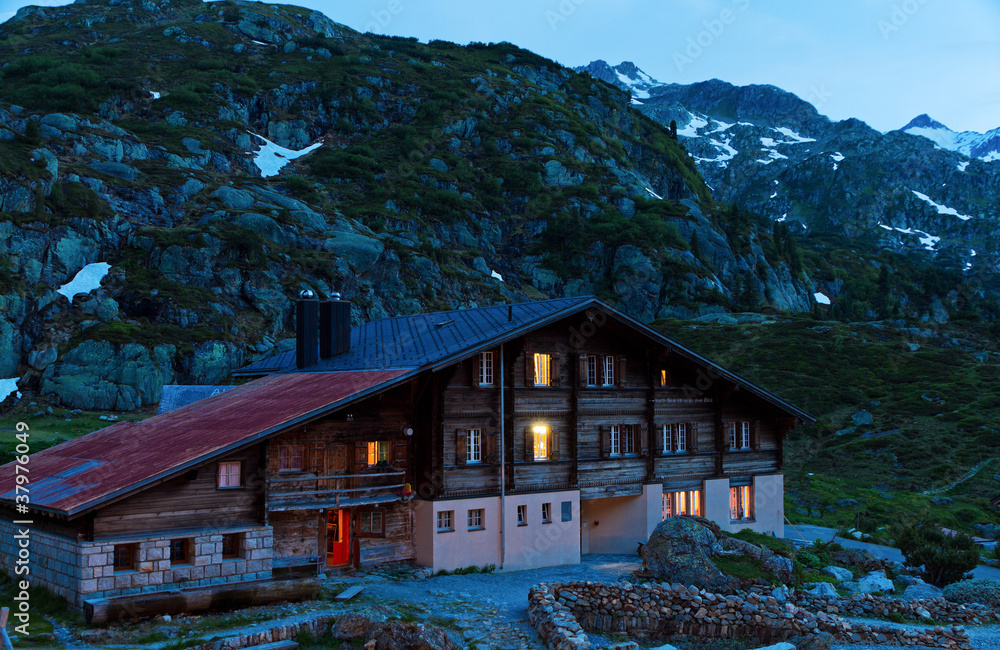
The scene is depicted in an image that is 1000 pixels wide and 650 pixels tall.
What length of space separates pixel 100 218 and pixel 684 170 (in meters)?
146

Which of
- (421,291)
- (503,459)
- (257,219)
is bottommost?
(503,459)

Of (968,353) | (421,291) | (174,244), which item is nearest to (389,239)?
(421,291)

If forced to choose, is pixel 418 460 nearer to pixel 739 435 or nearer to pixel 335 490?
pixel 335 490

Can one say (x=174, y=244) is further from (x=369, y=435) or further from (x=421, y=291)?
(x=369, y=435)

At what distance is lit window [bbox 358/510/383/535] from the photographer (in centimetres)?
2750

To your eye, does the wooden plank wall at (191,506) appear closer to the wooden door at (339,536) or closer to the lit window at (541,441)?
the wooden door at (339,536)

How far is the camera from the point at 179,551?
2203 cm

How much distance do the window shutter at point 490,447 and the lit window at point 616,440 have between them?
6114 mm

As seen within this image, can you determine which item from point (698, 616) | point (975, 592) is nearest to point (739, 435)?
point (975, 592)

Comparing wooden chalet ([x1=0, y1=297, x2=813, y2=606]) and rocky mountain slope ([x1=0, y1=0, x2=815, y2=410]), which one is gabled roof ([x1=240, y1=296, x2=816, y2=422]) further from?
rocky mountain slope ([x1=0, y1=0, x2=815, y2=410])

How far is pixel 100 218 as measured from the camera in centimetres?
8100

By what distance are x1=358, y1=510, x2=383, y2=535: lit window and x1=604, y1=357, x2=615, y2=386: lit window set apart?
1091 cm

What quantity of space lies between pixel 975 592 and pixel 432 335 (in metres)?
21.9

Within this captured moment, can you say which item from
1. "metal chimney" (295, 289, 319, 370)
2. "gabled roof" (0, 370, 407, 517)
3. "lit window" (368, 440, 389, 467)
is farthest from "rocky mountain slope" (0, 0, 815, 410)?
"lit window" (368, 440, 389, 467)
